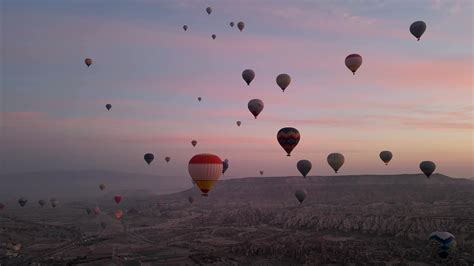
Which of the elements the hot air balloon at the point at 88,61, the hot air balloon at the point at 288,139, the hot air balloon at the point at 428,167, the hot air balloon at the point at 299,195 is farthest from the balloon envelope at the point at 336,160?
the hot air balloon at the point at 88,61

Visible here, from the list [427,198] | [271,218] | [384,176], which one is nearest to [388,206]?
[427,198]

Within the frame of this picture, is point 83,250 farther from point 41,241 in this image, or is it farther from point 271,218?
point 271,218

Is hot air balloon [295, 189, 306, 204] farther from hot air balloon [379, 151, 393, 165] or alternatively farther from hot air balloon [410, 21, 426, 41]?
hot air balloon [410, 21, 426, 41]

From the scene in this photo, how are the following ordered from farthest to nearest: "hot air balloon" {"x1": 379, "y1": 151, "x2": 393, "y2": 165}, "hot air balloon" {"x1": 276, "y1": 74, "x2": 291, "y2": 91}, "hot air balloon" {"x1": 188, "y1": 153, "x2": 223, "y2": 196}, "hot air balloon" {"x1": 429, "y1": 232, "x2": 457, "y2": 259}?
1. "hot air balloon" {"x1": 379, "y1": 151, "x2": 393, "y2": 165}
2. "hot air balloon" {"x1": 276, "y1": 74, "x2": 291, "y2": 91}
3. "hot air balloon" {"x1": 429, "y1": 232, "x2": 457, "y2": 259}
4. "hot air balloon" {"x1": 188, "y1": 153, "x2": 223, "y2": 196}

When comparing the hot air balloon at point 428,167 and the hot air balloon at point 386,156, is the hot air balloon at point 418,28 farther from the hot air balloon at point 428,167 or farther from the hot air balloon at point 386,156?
the hot air balloon at point 386,156

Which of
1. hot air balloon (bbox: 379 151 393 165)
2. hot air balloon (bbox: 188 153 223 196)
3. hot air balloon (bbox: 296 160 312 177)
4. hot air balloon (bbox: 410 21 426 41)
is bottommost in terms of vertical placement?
hot air balloon (bbox: 188 153 223 196)

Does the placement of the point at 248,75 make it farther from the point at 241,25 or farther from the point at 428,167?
the point at 428,167

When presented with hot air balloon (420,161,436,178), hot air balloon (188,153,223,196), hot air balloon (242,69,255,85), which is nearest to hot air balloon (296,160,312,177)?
hot air balloon (242,69,255,85)
